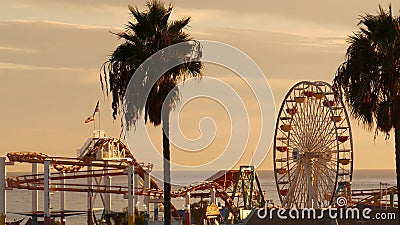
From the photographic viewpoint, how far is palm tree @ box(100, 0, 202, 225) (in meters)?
35.6

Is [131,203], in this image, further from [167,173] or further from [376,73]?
[376,73]

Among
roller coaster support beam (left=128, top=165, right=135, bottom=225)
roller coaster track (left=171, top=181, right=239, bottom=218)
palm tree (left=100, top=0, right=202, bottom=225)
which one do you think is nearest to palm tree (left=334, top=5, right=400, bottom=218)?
palm tree (left=100, top=0, right=202, bottom=225)

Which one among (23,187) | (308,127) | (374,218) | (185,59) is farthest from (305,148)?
(185,59)

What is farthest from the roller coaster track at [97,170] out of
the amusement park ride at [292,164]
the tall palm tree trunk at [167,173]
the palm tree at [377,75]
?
the palm tree at [377,75]

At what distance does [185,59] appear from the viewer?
36.3 meters

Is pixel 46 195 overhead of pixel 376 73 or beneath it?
beneath

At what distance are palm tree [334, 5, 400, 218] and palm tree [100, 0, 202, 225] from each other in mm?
6624

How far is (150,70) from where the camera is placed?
35.5 metres

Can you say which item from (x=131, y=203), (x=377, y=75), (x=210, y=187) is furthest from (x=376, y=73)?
(x=210, y=187)

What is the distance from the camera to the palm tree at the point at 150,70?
35594 millimetres

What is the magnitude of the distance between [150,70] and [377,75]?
8218mm

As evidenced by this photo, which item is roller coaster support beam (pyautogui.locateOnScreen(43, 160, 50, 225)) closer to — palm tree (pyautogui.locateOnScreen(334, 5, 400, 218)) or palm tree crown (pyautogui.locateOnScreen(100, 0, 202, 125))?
palm tree crown (pyautogui.locateOnScreen(100, 0, 202, 125))

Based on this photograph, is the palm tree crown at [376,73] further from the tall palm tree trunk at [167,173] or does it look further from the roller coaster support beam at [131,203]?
the roller coaster support beam at [131,203]

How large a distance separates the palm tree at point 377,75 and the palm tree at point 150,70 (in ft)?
21.7
